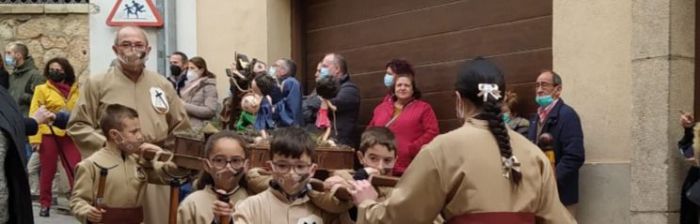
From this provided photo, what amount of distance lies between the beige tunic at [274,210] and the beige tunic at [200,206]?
0.36 meters

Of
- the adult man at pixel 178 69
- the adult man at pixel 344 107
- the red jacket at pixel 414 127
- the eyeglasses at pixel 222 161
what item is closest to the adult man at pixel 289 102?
the adult man at pixel 344 107

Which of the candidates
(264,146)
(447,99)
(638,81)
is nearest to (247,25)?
(447,99)

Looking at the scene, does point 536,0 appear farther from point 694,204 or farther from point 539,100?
point 694,204

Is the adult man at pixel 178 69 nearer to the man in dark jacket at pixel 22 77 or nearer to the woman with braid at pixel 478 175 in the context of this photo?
the man in dark jacket at pixel 22 77

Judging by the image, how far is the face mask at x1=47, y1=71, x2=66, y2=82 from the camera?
11344mm

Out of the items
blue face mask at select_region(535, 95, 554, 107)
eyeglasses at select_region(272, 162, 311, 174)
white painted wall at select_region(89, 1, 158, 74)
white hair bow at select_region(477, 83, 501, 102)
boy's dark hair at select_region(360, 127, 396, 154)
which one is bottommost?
eyeglasses at select_region(272, 162, 311, 174)

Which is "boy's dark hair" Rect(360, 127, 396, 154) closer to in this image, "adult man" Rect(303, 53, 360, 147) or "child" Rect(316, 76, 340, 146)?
"child" Rect(316, 76, 340, 146)

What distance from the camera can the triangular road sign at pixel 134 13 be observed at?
42.4ft

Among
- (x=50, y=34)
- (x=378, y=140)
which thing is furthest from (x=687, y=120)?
(x=50, y=34)

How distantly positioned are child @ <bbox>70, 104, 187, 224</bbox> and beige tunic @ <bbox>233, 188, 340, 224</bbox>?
1.10 meters

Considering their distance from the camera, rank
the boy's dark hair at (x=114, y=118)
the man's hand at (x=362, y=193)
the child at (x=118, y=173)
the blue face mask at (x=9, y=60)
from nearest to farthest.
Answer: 1. the man's hand at (x=362, y=193)
2. the child at (x=118, y=173)
3. the boy's dark hair at (x=114, y=118)
4. the blue face mask at (x=9, y=60)

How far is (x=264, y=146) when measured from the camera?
237 inches

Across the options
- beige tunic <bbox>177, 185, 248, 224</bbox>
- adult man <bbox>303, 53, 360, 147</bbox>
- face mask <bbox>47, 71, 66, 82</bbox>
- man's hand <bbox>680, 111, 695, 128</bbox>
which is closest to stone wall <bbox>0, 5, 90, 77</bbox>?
face mask <bbox>47, 71, 66, 82</bbox>

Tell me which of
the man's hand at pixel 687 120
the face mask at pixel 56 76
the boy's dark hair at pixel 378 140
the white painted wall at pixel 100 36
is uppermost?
the white painted wall at pixel 100 36
